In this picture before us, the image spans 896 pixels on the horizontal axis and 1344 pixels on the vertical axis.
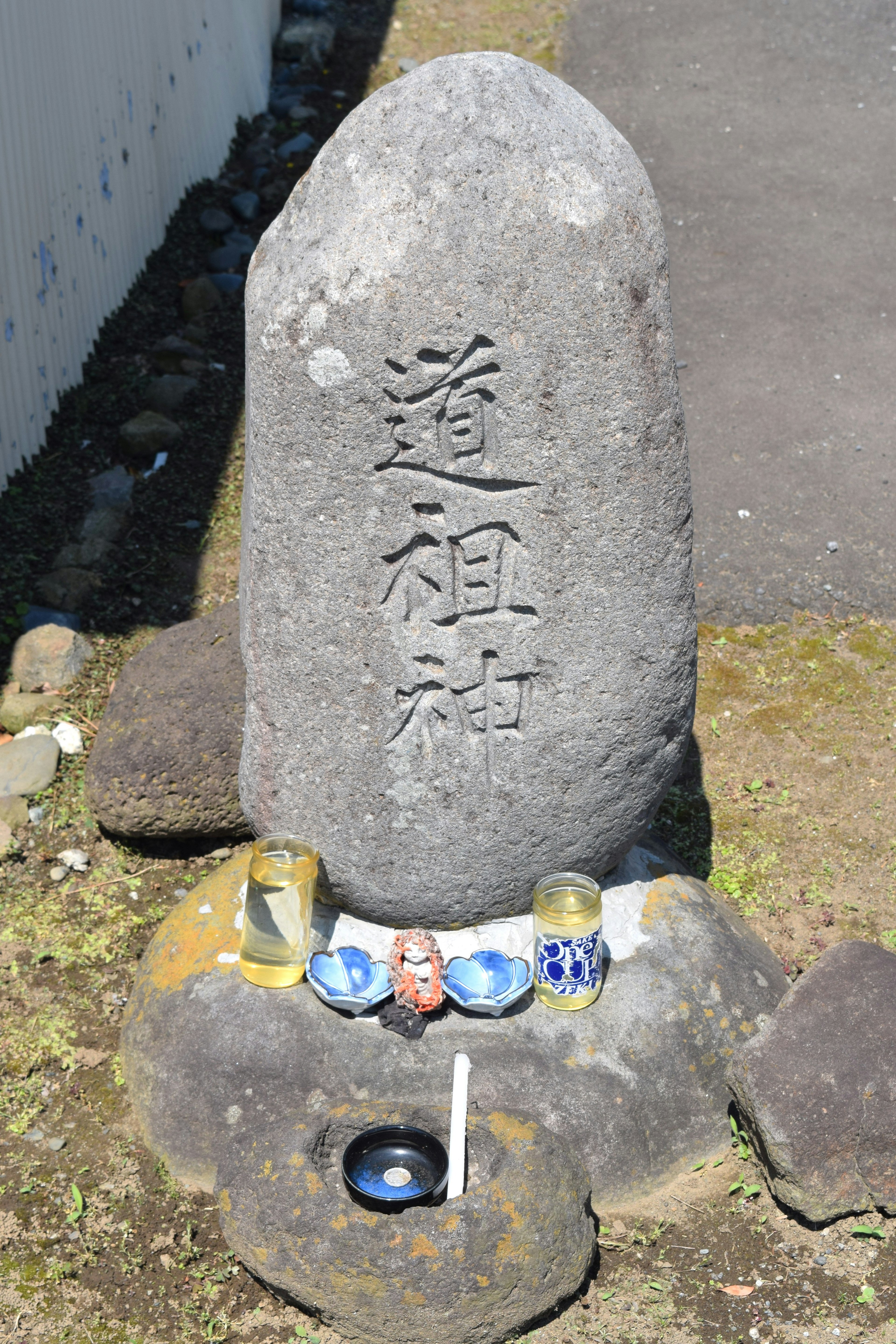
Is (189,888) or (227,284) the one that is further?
(227,284)

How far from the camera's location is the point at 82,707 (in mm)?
4852

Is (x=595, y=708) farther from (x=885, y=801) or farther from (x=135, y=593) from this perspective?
(x=135, y=593)

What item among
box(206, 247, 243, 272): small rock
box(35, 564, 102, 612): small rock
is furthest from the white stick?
box(206, 247, 243, 272): small rock

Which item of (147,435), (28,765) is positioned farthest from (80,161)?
(28,765)

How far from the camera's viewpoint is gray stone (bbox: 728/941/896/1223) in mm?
3014

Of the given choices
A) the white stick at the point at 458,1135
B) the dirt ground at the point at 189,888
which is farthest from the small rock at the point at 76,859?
the white stick at the point at 458,1135

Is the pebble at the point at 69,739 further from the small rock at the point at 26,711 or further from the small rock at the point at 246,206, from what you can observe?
the small rock at the point at 246,206

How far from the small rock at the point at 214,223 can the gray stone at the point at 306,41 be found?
2.91 metres

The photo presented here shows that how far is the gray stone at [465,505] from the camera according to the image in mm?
2613

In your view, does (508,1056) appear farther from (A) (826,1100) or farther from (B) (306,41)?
(B) (306,41)

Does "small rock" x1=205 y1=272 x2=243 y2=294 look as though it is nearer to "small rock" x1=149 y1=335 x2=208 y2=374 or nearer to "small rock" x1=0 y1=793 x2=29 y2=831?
"small rock" x1=149 y1=335 x2=208 y2=374

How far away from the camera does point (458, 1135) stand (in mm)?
2848

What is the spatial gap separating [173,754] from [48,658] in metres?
1.09

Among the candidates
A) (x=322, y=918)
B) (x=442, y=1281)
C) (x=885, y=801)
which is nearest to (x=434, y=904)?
(x=322, y=918)
